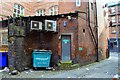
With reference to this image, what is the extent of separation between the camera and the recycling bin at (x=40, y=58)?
12250 mm

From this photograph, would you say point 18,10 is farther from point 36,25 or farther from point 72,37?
point 72,37

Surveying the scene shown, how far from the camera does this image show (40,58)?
12273 mm

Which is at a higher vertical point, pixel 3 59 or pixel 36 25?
pixel 36 25

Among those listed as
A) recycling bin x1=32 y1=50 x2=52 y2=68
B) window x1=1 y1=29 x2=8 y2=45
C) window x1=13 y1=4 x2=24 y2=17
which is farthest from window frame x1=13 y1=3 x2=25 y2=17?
recycling bin x1=32 y1=50 x2=52 y2=68

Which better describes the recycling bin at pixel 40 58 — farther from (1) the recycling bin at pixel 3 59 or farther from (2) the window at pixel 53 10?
(2) the window at pixel 53 10

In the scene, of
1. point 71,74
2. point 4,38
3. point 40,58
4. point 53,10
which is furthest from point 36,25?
point 53,10

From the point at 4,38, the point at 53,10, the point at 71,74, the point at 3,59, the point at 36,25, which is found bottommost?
the point at 71,74

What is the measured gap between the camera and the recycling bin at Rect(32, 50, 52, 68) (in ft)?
40.2

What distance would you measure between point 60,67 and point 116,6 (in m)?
33.4

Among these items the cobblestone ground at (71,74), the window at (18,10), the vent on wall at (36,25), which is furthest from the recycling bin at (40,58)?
the window at (18,10)

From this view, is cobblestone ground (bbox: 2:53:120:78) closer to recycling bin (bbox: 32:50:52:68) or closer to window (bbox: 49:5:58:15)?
recycling bin (bbox: 32:50:52:68)

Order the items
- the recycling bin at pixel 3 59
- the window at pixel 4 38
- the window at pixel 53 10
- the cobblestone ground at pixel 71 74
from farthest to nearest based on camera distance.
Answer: the window at pixel 53 10
the window at pixel 4 38
the recycling bin at pixel 3 59
the cobblestone ground at pixel 71 74

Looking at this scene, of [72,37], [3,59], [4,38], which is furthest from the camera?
[4,38]

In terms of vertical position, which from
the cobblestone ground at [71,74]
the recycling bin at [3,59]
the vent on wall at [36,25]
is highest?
the vent on wall at [36,25]
